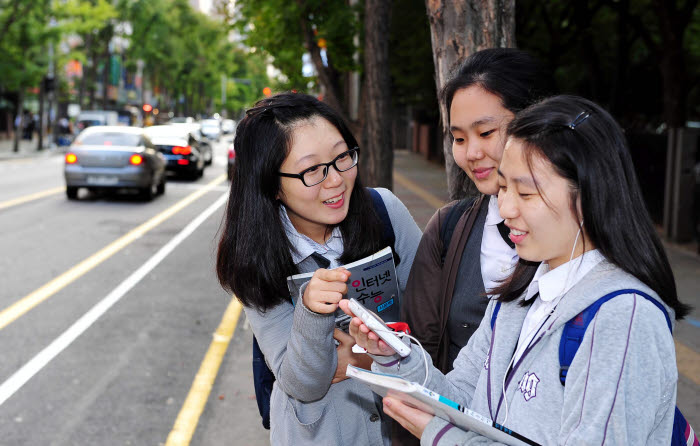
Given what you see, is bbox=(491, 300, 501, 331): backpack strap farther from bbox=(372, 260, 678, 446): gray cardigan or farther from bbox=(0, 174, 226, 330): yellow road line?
bbox=(0, 174, 226, 330): yellow road line

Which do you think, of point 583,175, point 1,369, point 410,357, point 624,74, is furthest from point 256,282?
point 624,74

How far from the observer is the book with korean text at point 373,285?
239cm

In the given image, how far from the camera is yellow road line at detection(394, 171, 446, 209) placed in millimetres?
16719

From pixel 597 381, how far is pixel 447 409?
1.02 ft

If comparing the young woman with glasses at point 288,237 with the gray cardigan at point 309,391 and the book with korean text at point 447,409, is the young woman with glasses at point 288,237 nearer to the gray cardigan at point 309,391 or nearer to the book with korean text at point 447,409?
the gray cardigan at point 309,391

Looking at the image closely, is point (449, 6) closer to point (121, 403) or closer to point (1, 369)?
point (121, 403)

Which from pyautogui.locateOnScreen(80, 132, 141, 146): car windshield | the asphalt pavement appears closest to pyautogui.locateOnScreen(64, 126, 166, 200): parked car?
pyautogui.locateOnScreen(80, 132, 141, 146): car windshield

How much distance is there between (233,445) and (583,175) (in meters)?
3.47

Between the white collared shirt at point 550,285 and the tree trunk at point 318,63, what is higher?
the tree trunk at point 318,63

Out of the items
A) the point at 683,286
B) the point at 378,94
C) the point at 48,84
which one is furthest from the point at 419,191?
the point at 48,84

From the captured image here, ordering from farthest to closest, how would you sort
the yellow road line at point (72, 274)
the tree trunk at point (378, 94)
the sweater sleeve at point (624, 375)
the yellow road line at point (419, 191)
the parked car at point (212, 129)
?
the parked car at point (212, 129) < the yellow road line at point (419, 191) < the tree trunk at point (378, 94) < the yellow road line at point (72, 274) < the sweater sleeve at point (624, 375)

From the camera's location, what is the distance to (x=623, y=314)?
4.99 feet

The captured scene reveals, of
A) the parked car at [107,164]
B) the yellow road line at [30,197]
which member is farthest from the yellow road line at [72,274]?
the yellow road line at [30,197]

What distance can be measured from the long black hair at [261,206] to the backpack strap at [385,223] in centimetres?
29
